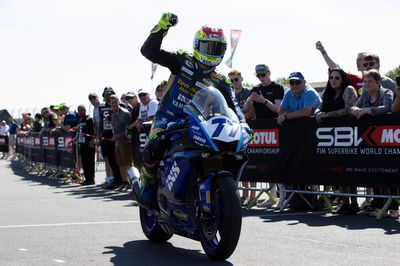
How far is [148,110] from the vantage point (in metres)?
14.4

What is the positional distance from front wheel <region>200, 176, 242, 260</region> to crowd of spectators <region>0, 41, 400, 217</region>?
6.04 feet

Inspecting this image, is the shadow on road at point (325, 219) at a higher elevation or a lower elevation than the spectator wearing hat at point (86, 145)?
lower

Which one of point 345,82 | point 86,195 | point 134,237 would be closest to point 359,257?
point 134,237

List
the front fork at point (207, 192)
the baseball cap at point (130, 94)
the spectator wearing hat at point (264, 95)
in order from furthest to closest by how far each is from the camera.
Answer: the baseball cap at point (130, 94) < the spectator wearing hat at point (264, 95) < the front fork at point (207, 192)

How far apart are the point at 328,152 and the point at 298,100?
1156mm

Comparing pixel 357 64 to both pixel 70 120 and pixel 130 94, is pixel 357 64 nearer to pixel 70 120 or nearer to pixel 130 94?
pixel 130 94

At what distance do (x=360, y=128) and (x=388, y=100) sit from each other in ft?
1.75

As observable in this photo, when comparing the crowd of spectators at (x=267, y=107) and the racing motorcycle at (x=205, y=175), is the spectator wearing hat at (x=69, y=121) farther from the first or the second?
the racing motorcycle at (x=205, y=175)

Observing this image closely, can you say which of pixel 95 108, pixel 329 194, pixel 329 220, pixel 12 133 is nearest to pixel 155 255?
pixel 329 220

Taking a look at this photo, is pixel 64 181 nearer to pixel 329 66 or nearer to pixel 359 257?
→ pixel 329 66

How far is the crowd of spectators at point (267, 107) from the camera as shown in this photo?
9609 millimetres

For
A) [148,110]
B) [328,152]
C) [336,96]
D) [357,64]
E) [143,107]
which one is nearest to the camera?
[328,152]

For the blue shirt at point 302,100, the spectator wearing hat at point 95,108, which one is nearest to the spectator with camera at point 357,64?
the blue shirt at point 302,100

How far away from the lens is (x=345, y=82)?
10211mm
